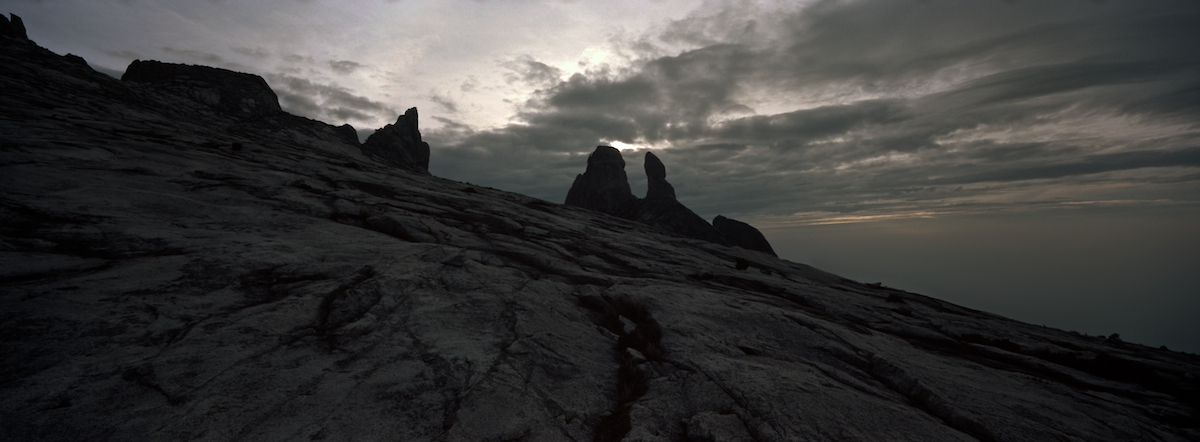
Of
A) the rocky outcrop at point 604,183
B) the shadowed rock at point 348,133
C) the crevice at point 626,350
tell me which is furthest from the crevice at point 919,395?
the rocky outcrop at point 604,183

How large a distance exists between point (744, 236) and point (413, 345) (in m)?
88.8

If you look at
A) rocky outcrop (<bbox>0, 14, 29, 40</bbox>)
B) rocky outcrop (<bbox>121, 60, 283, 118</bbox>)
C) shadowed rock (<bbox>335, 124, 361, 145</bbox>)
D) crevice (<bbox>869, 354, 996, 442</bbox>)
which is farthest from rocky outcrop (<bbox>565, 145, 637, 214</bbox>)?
crevice (<bbox>869, 354, 996, 442</bbox>)

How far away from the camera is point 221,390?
7.05 m

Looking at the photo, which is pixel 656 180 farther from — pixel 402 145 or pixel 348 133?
pixel 348 133

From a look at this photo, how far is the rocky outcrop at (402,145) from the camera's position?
67938mm

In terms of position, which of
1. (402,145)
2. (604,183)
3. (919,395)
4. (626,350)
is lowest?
(626,350)

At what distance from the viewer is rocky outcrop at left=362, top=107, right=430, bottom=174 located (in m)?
67.9

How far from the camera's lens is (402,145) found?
75625 mm

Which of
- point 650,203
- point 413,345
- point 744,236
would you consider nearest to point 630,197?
point 650,203

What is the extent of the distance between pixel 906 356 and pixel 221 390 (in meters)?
16.8

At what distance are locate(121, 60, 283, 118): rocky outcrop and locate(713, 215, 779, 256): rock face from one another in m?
83.2

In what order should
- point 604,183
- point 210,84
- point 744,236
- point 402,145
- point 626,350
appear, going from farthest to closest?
point 604,183 < point 744,236 < point 402,145 < point 210,84 < point 626,350

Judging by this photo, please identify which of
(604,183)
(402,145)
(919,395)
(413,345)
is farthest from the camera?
(604,183)

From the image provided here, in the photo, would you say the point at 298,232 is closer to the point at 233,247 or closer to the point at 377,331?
the point at 233,247
